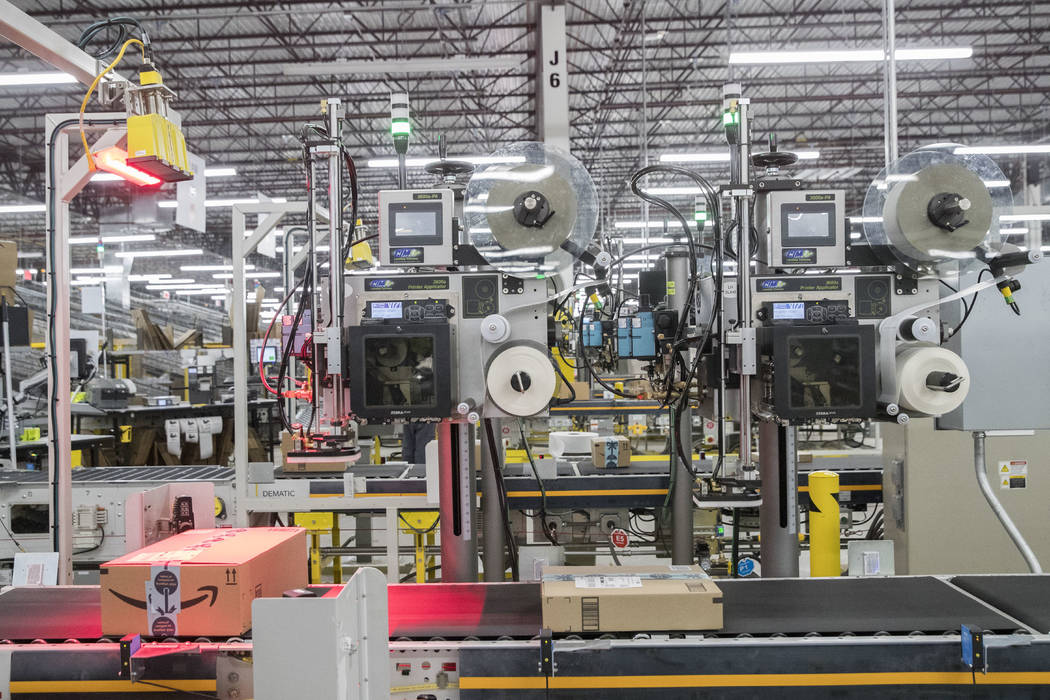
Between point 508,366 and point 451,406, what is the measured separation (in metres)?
0.24

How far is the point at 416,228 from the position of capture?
7.97 ft

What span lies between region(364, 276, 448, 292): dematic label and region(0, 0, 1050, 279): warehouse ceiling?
19.3 feet

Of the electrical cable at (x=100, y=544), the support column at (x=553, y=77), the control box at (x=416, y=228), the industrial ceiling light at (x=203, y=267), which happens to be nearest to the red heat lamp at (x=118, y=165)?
the control box at (x=416, y=228)

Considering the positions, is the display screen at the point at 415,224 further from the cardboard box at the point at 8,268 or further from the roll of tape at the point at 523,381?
the cardboard box at the point at 8,268

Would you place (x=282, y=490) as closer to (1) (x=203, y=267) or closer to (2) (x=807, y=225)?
(2) (x=807, y=225)

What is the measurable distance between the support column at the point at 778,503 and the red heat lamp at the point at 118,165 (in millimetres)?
2376

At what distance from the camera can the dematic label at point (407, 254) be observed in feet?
7.97

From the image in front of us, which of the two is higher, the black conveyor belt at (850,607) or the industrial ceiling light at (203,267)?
the industrial ceiling light at (203,267)

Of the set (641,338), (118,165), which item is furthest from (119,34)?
(641,338)

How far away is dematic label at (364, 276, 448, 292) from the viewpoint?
2.44 m

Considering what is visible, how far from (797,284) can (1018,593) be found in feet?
3.83


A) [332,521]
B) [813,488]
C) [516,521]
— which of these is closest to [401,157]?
[813,488]

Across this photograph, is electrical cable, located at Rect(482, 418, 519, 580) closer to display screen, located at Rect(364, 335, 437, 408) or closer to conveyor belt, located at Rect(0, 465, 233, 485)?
display screen, located at Rect(364, 335, 437, 408)

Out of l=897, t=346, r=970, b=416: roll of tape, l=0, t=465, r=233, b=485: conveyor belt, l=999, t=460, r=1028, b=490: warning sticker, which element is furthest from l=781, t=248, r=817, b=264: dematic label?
l=0, t=465, r=233, b=485: conveyor belt
